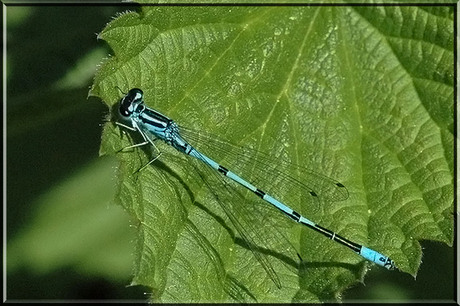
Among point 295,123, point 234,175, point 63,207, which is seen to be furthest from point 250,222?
point 63,207

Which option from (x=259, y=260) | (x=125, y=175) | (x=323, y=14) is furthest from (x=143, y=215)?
(x=323, y=14)

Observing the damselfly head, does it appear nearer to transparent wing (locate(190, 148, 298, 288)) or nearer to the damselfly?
the damselfly

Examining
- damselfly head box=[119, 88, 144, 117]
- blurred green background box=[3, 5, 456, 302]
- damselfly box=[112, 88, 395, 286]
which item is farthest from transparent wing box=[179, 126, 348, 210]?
blurred green background box=[3, 5, 456, 302]

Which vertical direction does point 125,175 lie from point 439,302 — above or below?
above

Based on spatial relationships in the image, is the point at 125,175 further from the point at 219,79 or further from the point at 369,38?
the point at 369,38

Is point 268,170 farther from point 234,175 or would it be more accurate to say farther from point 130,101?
point 130,101

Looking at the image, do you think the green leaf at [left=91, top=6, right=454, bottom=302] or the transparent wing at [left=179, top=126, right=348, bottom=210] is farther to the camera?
the transparent wing at [left=179, top=126, right=348, bottom=210]

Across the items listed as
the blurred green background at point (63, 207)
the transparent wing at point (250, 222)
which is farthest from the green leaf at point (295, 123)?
the blurred green background at point (63, 207)
